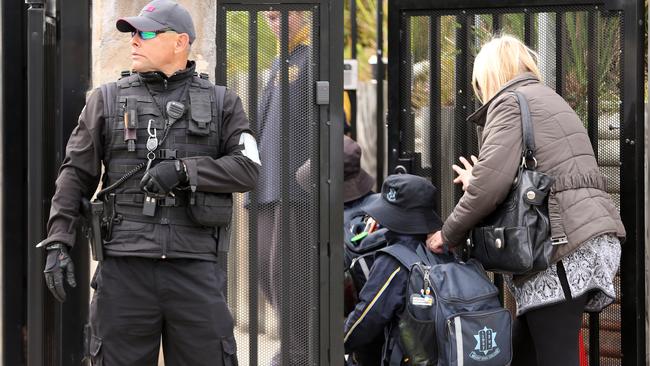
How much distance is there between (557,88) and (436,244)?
106 centimetres

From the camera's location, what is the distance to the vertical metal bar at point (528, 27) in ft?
18.3

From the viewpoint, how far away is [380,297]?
16.1 feet

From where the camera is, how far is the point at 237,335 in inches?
192

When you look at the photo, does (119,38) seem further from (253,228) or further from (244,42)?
(253,228)

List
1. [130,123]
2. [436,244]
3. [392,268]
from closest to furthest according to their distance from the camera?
1. [130,123]
2. [392,268]
3. [436,244]

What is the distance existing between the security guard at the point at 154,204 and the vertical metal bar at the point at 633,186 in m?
2.02

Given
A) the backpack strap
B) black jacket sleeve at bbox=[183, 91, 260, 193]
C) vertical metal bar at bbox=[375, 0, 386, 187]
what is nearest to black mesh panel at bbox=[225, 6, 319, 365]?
the backpack strap

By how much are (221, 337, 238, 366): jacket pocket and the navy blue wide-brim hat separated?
1105 mm

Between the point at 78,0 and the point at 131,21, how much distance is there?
0.68 m

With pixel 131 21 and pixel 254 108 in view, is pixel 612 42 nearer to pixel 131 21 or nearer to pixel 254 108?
pixel 254 108

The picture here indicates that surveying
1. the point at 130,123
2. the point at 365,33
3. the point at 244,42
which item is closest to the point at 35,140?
the point at 130,123

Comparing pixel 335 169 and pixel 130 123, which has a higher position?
pixel 130 123

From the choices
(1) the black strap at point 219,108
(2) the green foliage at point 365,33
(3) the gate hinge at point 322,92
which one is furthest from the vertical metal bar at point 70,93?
(2) the green foliage at point 365,33

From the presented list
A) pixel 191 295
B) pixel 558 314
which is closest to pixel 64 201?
pixel 191 295
